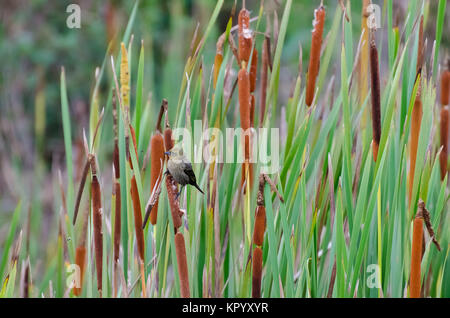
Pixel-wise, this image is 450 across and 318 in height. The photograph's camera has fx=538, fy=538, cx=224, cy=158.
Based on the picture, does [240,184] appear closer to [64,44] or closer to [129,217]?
[129,217]

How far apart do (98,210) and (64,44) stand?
1429 mm

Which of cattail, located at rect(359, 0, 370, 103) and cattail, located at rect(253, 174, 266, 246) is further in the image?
cattail, located at rect(359, 0, 370, 103)

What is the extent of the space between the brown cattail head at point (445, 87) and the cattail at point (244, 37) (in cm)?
28

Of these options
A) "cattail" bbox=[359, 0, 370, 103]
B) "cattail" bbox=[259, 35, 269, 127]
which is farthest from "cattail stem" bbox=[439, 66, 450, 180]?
"cattail" bbox=[259, 35, 269, 127]

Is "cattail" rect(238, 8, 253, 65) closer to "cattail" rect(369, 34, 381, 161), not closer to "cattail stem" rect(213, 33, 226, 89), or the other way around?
"cattail stem" rect(213, 33, 226, 89)

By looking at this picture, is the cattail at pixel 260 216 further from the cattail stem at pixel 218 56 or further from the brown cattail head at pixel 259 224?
the cattail stem at pixel 218 56

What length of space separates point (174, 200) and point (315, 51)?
24 cm

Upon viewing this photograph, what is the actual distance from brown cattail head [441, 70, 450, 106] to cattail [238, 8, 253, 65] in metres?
0.28

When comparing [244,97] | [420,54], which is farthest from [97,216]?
[420,54]

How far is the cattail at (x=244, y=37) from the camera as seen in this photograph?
1.99 ft

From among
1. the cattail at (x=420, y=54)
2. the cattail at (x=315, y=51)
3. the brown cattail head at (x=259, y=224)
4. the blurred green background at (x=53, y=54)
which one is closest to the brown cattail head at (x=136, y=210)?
the brown cattail head at (x=259, y=224)

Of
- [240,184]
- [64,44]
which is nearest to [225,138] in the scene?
[240,184]

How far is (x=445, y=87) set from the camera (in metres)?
0.71

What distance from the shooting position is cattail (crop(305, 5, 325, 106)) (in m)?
0.63
